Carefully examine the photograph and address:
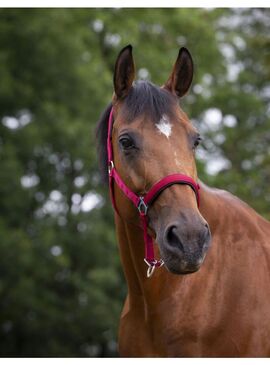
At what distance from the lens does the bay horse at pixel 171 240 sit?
3.91 m

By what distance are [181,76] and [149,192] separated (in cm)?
106

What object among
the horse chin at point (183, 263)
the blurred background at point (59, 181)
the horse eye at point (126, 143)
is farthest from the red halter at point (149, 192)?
the blurred background at point (59, 181)

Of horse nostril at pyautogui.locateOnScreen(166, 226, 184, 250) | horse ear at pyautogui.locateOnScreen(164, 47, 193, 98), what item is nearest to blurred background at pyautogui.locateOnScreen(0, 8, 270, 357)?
horse ear at pyautogui.locateOnScreen(164, 47, 193, 98)

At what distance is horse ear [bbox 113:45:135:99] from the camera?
14.2 ft

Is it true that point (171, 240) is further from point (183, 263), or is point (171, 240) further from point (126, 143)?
point (126, 143)

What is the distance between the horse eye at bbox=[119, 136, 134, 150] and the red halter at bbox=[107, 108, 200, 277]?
0.80 ft

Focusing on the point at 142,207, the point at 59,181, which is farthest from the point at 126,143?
the point at 59,181

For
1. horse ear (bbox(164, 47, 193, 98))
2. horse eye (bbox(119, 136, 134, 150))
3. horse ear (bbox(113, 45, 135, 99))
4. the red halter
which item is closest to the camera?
the red halter

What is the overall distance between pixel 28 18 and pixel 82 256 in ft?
25.2

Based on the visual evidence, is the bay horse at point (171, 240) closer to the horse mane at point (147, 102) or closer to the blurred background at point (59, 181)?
the horse mane at point (147, 102)

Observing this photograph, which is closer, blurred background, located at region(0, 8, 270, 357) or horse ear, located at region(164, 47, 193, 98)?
horse ear, located at region(164, 47, 193, 98)

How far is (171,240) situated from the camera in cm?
364

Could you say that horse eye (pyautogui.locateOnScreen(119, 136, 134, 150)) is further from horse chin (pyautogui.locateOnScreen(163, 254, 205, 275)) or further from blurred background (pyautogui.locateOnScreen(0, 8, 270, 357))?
blurred background (pyautogui.locateOnScreen(0, 8, 270, 357))

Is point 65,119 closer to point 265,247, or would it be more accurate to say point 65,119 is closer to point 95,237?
point 95,237
